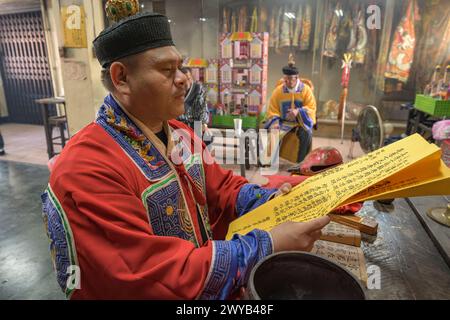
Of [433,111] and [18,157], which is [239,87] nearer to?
[433,111]

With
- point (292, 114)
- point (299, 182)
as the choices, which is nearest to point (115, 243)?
point (299, 182)

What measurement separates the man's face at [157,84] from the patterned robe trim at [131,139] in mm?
61

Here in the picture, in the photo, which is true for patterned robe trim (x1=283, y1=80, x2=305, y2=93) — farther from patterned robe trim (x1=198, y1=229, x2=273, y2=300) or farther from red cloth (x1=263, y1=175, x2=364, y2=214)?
patterned robe trim (x1=198, y1=229, x2=273, y2=300)

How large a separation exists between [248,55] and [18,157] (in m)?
4.60

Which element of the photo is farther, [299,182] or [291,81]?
[291,81]

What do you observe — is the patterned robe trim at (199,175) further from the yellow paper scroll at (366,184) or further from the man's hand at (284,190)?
the man's hand at (284,190)

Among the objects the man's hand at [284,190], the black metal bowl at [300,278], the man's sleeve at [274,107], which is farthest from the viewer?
the man's sleeve at [274,107]

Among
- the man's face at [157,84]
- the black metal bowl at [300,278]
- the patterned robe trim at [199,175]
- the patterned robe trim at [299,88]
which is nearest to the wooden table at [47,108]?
the patterned robe trim at [299,88]

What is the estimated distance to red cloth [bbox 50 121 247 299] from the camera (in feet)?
2.58

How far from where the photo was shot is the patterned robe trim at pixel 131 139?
1.06 m

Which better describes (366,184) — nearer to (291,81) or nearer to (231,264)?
(231,264)

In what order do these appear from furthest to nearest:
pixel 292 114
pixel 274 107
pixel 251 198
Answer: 1. pixel 274 107
2. pixel 292 114
3. pixel 251 198

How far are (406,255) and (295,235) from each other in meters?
0.64

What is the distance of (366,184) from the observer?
863 mm
